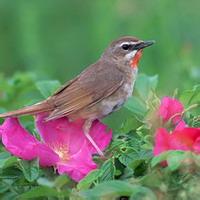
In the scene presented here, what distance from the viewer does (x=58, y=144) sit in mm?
2822

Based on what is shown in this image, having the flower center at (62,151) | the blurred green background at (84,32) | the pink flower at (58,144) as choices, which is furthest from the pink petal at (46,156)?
the blurred green background at (84,32)

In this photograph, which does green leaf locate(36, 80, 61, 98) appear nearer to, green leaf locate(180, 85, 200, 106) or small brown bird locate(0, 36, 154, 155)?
small brown bird locate(0, 36, 154, 155)

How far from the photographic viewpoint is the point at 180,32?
811cm

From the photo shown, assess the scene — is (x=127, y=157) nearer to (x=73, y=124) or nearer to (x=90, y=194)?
(x=90, y=194)

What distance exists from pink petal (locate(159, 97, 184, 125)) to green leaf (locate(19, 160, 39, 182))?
41 cm

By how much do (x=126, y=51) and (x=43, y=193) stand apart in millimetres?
2520

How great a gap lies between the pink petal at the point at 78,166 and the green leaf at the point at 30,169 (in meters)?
0.07

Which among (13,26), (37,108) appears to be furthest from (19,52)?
(37,108)

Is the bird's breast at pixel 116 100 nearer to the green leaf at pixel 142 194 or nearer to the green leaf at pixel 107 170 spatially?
the green leaf at pixel 107 170

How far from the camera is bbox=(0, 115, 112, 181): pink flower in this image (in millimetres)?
2580

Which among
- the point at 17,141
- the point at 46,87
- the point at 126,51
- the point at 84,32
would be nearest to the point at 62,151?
the point at 17,141

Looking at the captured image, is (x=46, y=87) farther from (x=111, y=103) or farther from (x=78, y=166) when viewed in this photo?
(x=78, y=166)

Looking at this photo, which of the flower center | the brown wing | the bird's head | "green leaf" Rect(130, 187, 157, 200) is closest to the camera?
"green leaf" Rect(130, 187, 157, 200)

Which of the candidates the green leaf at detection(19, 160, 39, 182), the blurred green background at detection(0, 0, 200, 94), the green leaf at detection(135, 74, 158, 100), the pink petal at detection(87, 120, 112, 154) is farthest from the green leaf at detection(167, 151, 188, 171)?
the blurred green background at detection(0, 0, 200, 94)
